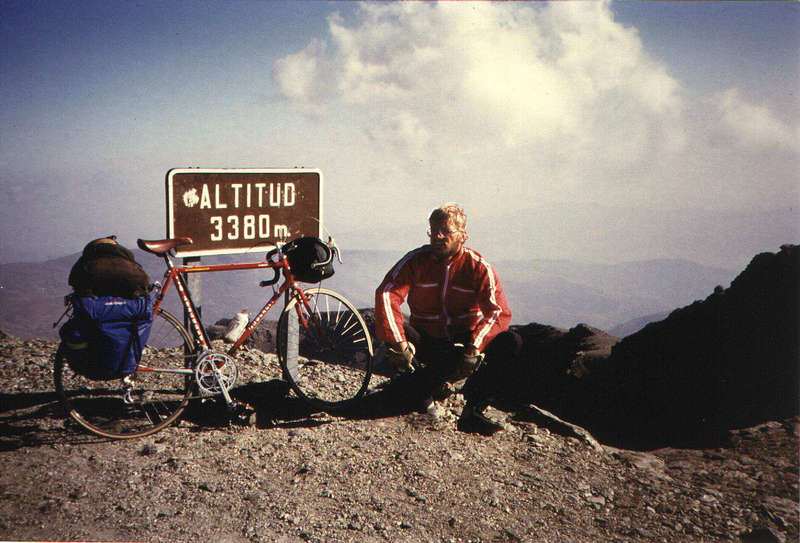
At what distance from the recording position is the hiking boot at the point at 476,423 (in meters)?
4.32

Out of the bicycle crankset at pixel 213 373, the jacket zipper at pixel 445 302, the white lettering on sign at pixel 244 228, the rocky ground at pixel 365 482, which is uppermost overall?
the white lettering on sign at pixel 244 228

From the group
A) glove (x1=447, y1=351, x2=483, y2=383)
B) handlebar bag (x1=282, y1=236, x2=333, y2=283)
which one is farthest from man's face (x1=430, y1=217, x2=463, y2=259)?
handlebar bag (x1=282, y1=236, x2=333, y2=283)

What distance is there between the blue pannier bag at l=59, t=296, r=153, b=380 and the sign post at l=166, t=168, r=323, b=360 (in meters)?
0.59

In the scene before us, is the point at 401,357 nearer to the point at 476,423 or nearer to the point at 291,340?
the point at 476,423

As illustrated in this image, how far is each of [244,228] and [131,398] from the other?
160cm

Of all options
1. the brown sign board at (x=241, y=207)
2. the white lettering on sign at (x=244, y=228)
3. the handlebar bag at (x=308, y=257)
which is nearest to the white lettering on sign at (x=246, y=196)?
the brown sign board at (x=241, y=207)

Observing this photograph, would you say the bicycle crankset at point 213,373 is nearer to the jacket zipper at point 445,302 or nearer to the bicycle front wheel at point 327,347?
the bicycle front wheel at point 327,347

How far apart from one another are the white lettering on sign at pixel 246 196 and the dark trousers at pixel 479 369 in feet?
5.34

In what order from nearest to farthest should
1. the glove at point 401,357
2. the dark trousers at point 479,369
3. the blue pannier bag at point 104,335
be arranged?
the blue pannier bag at point 104,335 → the glove at point 401,357 → the dark trousers at point 479,369

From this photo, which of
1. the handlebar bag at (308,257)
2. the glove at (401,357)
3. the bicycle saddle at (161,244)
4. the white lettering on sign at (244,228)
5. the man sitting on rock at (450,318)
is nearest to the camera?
the bicycle saddle at (161,244)

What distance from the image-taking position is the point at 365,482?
334 cm

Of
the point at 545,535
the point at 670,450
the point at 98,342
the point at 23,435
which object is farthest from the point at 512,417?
the point at 23,435

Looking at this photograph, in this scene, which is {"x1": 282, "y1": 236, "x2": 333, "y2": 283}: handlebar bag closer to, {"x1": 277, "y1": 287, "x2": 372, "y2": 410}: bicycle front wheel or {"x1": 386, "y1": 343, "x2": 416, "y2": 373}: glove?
{"x1": 277, "y1": 287, "x2": 372, "y2": 410}: bicycle front wheel

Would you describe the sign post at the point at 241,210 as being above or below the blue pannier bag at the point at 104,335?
above
